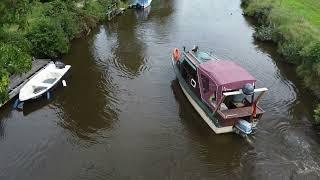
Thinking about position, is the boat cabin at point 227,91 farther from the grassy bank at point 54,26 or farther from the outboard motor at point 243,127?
the grassy bank at point 54,26

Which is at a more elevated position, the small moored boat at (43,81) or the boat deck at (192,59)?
the boat deck at (192,59)

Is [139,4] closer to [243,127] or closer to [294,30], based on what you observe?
[294,30]

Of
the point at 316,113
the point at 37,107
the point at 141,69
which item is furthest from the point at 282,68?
the point at 37,107

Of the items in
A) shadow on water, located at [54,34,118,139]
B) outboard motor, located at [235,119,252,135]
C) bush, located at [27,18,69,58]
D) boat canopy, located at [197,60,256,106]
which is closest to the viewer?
outboard motor, located at [235,119,252,135]

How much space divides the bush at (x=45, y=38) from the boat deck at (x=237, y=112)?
15650mm

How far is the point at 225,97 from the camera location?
2464 cm

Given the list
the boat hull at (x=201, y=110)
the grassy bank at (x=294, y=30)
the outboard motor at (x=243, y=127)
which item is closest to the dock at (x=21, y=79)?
the boat hull at (x=201, y=110)

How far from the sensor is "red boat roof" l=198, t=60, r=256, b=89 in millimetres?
24438

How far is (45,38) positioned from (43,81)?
16.4 ft

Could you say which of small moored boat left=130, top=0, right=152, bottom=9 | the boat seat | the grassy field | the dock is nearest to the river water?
the dock

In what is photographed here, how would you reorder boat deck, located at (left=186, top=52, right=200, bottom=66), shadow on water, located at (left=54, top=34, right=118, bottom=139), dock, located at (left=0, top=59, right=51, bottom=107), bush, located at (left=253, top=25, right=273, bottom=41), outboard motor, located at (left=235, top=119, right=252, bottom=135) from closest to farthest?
outboard motor, located at (left=235, top=119, right=252, bottom=135) < shadow on water, located at (left=54, top=34, right=118, bottom=139) < dock, located at (left=0, top=59, right=51, bottom=107) < boat deck, located at (left=186, top=52, right=200, bottom=66) < bush, located at (left=253, top=25, right=273, bottom=41)

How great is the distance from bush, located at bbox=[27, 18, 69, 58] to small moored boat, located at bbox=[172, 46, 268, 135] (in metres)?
11.9

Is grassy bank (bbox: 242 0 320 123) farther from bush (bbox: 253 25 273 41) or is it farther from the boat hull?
the boat hull

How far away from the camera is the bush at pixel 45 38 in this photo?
3238 centimetres
